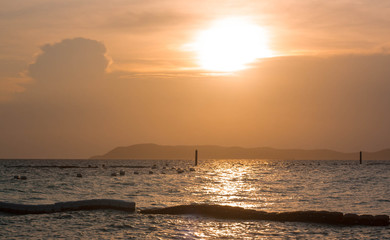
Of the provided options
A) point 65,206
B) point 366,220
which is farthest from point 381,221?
point 65,206

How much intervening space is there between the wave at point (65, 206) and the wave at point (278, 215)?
154 cm

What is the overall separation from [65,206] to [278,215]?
13.4m

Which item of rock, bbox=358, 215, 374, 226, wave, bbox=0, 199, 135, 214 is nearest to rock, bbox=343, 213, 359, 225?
rock, bbox=358, 215, 374, 226

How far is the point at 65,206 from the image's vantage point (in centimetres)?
3083

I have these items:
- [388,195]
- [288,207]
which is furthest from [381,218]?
[388,195]

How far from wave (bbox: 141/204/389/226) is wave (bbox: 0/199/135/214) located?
5.06ft

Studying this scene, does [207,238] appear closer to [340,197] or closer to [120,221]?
[120,221]

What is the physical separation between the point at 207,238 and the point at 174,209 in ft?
26.6

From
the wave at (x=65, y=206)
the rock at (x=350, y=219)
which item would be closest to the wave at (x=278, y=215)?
the rock at (x=350, y=219)

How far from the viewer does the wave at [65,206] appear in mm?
30281

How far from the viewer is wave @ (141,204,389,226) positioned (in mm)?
26281

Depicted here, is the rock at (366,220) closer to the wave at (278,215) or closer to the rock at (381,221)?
the wave at (278,215)

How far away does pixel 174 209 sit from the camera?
100ft

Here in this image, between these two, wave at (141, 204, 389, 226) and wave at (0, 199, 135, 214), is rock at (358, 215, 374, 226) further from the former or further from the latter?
wave at (0, 199, 135, 214)
